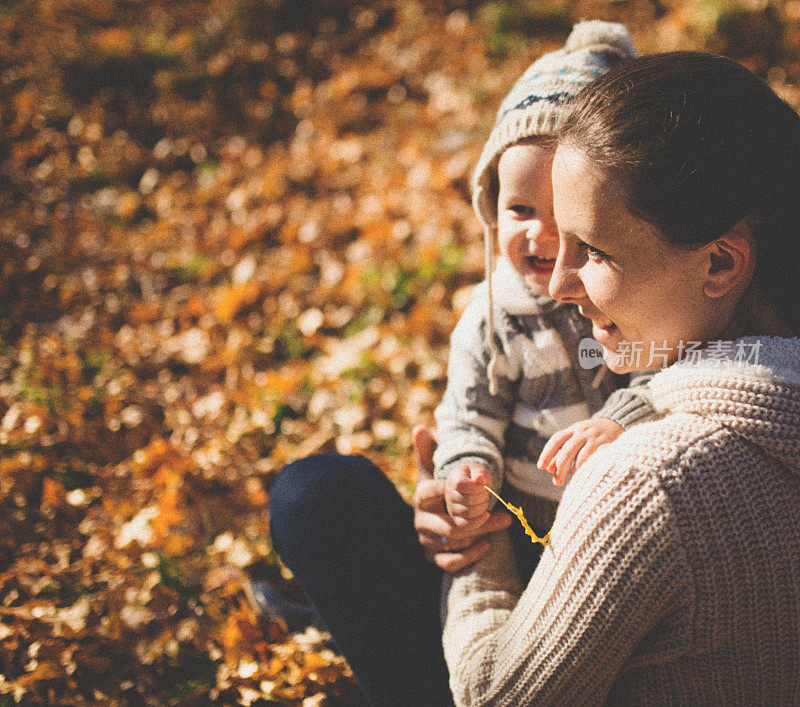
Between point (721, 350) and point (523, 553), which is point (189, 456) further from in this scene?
point (721, 350)

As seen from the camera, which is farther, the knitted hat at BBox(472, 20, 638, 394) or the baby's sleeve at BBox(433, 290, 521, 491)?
the baby's sleeve at BBox(433, 290, 521, 491)

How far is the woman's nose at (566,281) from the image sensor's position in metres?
1.21

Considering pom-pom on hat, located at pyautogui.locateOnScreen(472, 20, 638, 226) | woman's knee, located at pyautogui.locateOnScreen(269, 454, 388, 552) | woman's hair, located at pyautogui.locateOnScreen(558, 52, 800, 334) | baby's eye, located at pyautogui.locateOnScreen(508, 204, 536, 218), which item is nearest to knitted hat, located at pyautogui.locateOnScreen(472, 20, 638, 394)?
pom-pom on hat, located at pyautogui.locateOnScreen(472, 20, 638, 226)

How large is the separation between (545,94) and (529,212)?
26 centimetres

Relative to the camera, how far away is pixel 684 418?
1065 millimetres

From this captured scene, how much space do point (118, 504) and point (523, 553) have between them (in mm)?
1952

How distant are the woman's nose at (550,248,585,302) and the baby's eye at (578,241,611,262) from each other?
0.04 metres

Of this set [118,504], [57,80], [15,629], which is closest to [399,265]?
[118,504]

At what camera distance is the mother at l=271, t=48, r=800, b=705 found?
101 centimetres

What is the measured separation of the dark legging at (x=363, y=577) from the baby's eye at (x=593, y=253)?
2.82ft

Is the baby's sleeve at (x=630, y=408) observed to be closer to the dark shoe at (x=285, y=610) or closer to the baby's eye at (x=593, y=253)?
the baby's eye at (x=593, y=253)

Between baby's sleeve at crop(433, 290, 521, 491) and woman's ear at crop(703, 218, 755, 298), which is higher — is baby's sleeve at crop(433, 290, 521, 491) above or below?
below

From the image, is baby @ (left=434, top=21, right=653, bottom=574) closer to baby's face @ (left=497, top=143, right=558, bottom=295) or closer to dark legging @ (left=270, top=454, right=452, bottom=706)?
baby's face @ (left=497, top=143, right=558, bottom=295)

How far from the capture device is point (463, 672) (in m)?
→ 1.29
